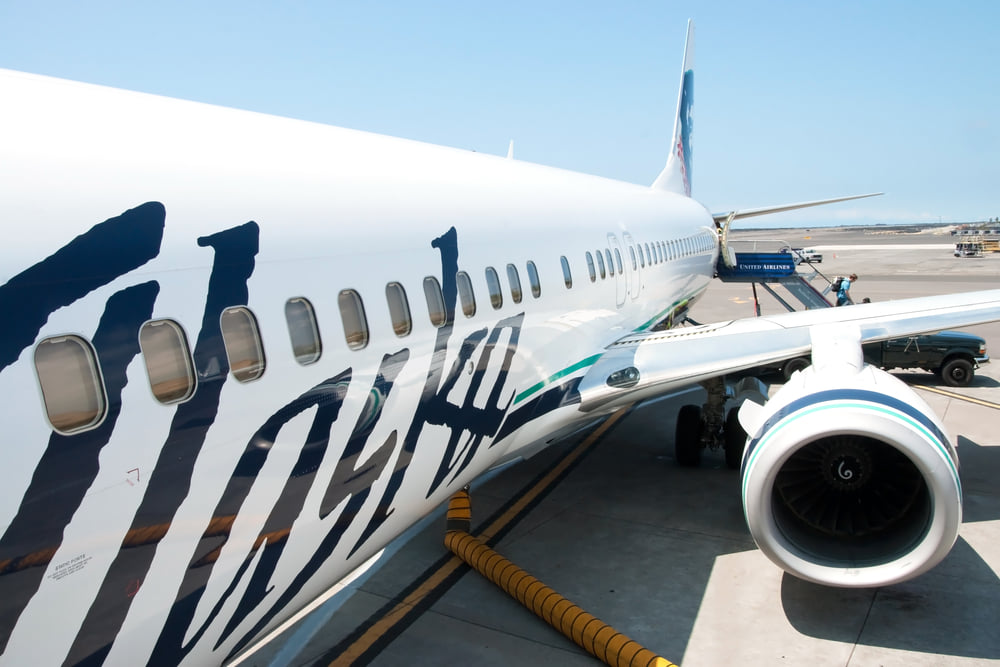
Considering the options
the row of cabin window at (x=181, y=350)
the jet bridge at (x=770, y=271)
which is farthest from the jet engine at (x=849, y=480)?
the jet bridge at (x=770, y=271)

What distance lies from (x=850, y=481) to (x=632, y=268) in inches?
184

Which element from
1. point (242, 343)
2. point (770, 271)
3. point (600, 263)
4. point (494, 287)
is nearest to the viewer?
point (242, 343)

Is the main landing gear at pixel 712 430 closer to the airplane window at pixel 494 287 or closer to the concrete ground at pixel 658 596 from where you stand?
→ the concrete ground at pixel 658 596

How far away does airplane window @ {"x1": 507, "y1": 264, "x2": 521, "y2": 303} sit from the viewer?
650 centimetres

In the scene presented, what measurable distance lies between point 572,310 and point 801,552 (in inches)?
123

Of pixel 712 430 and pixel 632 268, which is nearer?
pixel 712 430

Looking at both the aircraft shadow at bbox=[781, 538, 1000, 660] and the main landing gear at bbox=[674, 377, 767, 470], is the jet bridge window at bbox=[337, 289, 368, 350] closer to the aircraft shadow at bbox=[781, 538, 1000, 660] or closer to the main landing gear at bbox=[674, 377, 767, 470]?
the aircraft shadow at bbox=[781, 538, 1000, 660]

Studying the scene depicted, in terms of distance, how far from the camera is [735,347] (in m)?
7.95

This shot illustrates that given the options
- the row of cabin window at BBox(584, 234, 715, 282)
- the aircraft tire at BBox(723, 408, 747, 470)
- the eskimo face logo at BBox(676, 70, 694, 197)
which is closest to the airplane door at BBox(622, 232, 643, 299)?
the row of cabin window at BBox(584, 234, 715, 282)

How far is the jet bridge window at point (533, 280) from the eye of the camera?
6953 millimetres

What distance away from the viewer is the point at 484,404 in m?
5.87

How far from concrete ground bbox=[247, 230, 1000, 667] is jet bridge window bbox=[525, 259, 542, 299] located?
8.49 ft

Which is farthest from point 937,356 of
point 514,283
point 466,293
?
point 466,293

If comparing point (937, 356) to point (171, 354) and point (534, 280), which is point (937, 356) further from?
point (171, 354)
